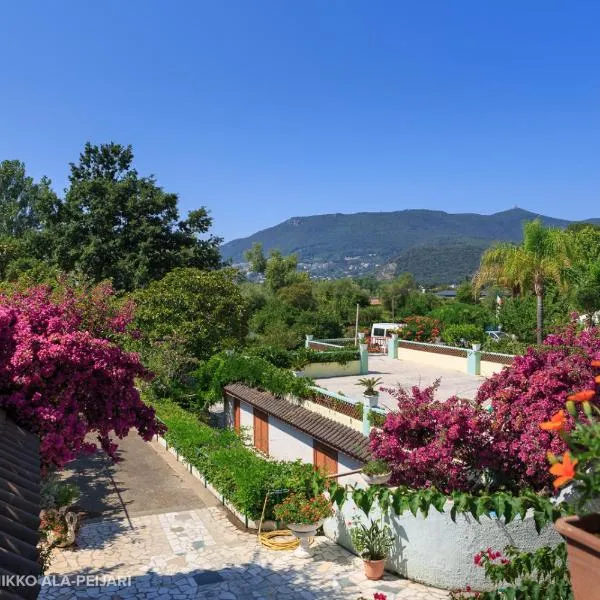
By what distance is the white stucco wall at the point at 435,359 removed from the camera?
2611 cm

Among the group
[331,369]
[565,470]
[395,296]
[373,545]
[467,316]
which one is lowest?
[373,545]

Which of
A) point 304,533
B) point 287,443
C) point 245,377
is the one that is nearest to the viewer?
point 304,533

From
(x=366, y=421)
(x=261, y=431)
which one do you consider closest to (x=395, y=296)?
(x=261, y=431)

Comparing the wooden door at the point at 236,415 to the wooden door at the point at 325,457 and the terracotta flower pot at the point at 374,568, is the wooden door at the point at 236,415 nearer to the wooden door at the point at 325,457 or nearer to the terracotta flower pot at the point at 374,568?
the wooden door at the point at 325,457

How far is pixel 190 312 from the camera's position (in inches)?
1021

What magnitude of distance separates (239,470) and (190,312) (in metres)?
13.4

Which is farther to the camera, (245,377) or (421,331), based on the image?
(421,331)

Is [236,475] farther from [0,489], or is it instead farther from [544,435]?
[0,489]

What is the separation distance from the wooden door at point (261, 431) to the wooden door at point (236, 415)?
1.58 metres

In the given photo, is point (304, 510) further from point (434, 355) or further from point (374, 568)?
point (434, 355)

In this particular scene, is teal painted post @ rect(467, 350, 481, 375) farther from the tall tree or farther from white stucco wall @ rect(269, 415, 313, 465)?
the tall tree

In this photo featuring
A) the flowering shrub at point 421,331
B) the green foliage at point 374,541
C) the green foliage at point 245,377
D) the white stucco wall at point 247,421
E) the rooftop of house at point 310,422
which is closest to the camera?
the green foliage at point 374,541

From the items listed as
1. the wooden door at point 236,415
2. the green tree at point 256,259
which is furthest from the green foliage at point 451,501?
the green tree at point 256,259

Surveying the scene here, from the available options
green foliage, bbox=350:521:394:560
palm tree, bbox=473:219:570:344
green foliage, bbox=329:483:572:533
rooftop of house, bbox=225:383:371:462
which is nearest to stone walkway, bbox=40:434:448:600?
green foliage, bbox=350:521:394:560
